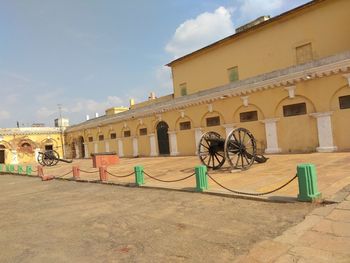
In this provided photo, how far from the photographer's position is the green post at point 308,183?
22.3ft

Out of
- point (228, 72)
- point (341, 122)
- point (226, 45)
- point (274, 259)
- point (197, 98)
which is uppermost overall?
point (226, 45)

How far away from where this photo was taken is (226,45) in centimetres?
2420

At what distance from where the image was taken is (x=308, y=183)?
6836 mm

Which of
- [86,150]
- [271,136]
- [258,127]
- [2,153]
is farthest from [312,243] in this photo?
[2,153]

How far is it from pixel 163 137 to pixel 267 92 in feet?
33.1

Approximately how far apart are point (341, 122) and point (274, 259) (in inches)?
476

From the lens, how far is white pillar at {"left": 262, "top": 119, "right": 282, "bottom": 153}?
56.3 feet

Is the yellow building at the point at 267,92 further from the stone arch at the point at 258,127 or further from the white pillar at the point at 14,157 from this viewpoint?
the white pillar at the point at 14,157

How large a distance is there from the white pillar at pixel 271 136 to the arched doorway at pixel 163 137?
9021 millimetres

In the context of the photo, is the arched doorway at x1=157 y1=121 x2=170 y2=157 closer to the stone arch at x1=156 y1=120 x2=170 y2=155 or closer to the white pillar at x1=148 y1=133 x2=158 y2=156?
the stone arch at x1=156 y1=120 x2=170 y2=155

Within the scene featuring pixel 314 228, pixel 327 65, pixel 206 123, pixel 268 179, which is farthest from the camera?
pixel 206 123

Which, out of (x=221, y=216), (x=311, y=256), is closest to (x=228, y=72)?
(x=221, y=216)

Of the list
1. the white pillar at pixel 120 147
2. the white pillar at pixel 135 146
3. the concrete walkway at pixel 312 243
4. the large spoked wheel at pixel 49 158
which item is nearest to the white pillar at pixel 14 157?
the large spoked wheel at pixel 49 158

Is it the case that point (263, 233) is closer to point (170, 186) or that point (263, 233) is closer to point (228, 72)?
point (170, 186)
